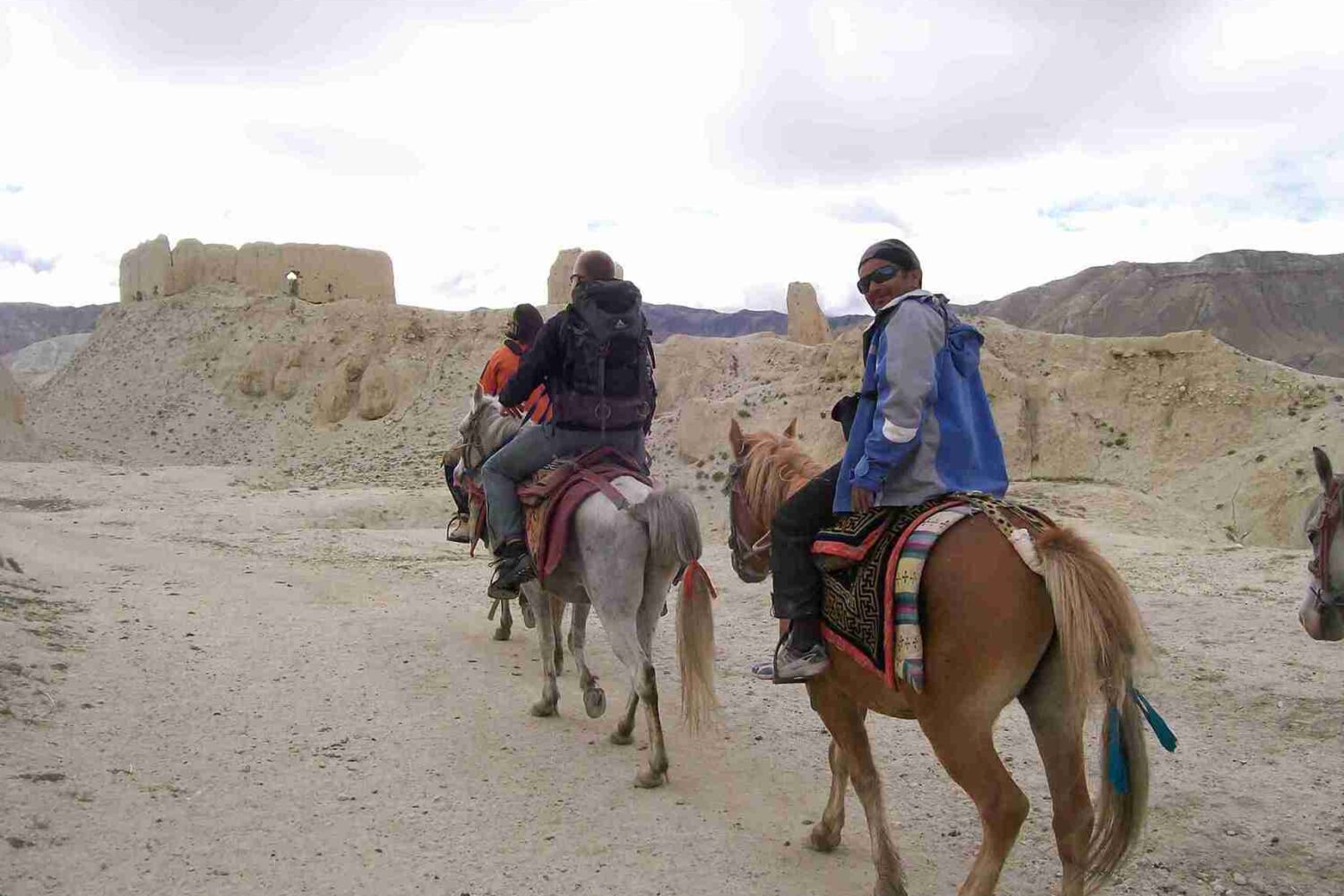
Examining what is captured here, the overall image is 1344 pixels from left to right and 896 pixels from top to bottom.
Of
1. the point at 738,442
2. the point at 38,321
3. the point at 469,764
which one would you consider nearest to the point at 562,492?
the point at 738,442

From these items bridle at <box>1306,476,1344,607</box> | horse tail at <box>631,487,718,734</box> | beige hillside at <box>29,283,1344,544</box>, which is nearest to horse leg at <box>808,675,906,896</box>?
horse tail at <box>631,487,718,734</box>

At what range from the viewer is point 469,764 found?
542 cm

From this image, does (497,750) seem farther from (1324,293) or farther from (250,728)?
(1324,293)

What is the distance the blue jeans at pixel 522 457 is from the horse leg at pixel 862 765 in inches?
94.8

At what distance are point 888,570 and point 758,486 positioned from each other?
1.49 meters

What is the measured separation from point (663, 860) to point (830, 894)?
790 mm

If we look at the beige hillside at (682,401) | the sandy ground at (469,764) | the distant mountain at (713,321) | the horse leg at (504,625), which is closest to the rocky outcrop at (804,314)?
the beige hillside at (682,401)

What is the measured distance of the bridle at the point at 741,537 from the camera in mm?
4895

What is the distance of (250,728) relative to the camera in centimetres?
564

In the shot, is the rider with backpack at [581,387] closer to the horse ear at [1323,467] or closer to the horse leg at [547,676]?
the horse leg at [547,676]

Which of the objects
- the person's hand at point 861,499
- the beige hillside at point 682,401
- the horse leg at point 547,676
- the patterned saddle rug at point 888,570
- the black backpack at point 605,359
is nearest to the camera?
the patterned saddle rug at point 888,570

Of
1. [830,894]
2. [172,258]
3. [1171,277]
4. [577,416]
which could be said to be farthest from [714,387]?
[1171,277]

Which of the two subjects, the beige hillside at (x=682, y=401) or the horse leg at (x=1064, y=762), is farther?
the beige hillside at (x=682, y=401)

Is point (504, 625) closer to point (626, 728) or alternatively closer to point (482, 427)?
point (482, 427)
